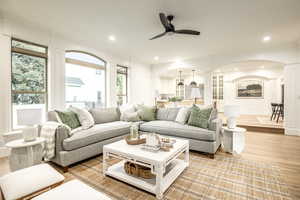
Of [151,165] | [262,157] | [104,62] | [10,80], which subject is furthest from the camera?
[104,62]

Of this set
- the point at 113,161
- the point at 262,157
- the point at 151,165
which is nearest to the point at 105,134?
the point at 113,161

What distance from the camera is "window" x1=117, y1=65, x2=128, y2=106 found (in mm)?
5776

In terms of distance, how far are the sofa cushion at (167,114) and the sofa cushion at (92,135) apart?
44.2 inches

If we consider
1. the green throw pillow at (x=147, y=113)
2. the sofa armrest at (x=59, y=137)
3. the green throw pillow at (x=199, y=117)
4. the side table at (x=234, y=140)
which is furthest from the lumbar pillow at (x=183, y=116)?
the sofa armrest at (x=59, y=137)

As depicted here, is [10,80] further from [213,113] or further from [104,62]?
[213,113]

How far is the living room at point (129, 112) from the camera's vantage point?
5.90 feet

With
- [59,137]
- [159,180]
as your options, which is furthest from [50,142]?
[159,180]

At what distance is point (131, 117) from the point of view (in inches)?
149

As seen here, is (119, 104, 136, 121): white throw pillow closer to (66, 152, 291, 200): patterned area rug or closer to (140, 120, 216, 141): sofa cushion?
(140, 120, 216, 141): sofa cushion

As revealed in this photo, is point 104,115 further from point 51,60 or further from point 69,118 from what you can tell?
point 51,60

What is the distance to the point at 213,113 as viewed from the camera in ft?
10.4

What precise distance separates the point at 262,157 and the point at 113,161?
2.85 metres

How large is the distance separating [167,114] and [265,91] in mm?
7316

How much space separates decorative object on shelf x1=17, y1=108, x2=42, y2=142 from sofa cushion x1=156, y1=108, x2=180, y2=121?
109 inches
